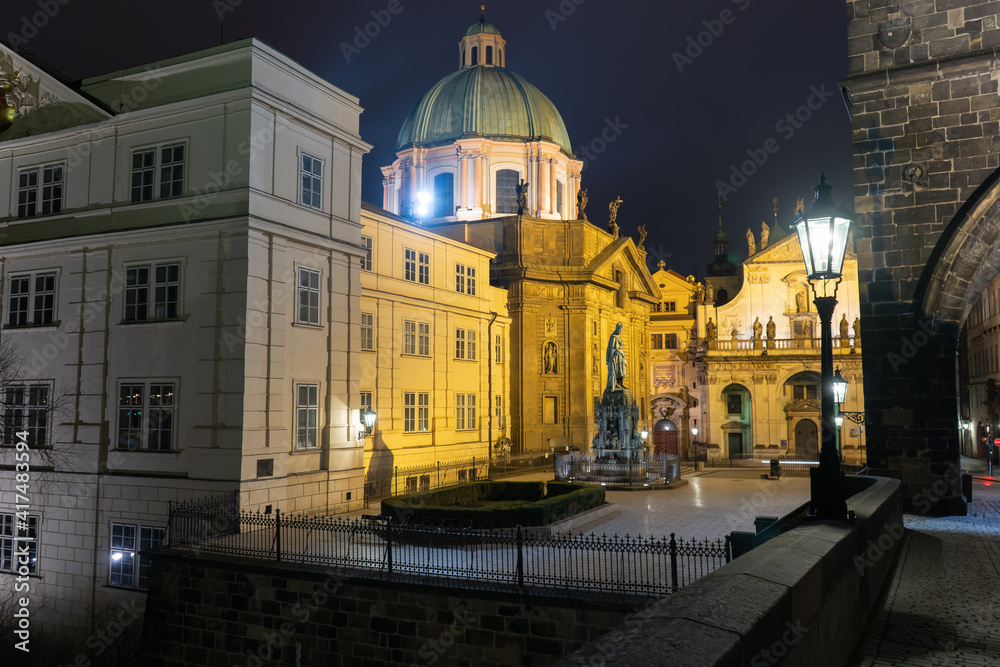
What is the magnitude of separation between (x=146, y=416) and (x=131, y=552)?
3491 mm

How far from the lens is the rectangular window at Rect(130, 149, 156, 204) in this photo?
2169 centimetres

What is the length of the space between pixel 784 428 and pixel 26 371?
4545 centimetres

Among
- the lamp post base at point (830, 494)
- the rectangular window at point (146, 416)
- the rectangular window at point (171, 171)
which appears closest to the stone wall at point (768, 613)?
the lamp post base at point (830, 494)

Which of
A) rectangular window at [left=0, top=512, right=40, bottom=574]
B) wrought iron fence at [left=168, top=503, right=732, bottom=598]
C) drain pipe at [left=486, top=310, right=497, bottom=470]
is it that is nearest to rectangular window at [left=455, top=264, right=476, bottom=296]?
drain pipe at [left=486, top=310, right=497, bottom=470]

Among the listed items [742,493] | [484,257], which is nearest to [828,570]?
[742,493]

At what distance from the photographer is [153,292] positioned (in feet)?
69.4

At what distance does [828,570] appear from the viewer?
628 cm

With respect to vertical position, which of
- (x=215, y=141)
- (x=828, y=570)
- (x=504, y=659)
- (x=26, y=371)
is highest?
(x=215, y=141)

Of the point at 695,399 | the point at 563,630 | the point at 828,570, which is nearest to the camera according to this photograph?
the point at 828,570

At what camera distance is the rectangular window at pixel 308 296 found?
21844 millimetres

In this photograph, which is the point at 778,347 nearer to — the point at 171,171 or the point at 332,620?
the point at 171,171

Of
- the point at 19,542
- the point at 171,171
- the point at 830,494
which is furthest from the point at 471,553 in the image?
the point at 19,542

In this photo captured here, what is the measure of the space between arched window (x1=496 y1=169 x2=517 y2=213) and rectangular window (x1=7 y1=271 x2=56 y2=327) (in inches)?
1216

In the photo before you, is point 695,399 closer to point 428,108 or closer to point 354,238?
point 428,108
